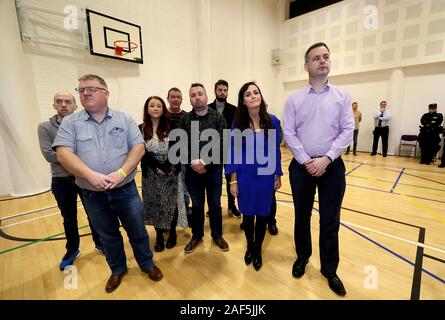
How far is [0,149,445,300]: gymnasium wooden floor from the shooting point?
5.88ft

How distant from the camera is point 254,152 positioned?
191cm

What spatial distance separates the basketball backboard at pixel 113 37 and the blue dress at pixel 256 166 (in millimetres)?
4601

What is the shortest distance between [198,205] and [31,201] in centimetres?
346

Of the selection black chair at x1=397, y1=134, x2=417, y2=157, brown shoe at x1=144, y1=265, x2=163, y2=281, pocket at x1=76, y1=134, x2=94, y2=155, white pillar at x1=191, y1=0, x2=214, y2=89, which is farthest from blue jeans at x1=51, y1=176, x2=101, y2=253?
black chair at x1=397, y1=134, x2=417, y2=157

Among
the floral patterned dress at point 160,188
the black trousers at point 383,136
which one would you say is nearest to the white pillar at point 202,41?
the floral patterned dress at point 160,188

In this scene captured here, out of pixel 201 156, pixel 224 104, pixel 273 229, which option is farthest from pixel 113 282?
pixel 224 104

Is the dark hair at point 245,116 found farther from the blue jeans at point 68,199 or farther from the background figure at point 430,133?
the background figure at point 430,133

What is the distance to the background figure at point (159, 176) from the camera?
215 centimetres

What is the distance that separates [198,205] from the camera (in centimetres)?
229

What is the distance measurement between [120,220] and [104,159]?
52cm

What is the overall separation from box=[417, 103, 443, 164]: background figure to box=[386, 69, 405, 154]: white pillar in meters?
1.09

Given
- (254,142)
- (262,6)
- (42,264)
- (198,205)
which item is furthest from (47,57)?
(262,6)

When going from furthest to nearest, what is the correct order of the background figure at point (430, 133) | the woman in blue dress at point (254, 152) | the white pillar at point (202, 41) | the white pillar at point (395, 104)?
the white pillar at point (395, 104), the white pillar at point (202, 41), the background figure at point (430, 133), the woman in blue dress at point (254, 152)

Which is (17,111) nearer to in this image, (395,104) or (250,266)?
(250,266)
